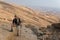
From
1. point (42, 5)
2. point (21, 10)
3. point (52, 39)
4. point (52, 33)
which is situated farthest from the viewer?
point (42, 5)

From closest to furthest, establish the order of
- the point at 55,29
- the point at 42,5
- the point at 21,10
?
the point at 55,29
the point at 21,10
the point at 42,5

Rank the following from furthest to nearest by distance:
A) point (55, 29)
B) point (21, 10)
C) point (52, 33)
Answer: point (21, 10)
point (55, 29)
point (52, 33)

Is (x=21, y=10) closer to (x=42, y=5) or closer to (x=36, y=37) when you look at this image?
(x=36, y=37)

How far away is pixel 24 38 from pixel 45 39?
1316 mm

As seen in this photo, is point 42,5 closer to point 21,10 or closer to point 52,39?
point 21,10

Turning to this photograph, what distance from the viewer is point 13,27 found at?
14.4 metres

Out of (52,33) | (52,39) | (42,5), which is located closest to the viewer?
(52,39)

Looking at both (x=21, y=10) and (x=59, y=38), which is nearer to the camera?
(x=59, y=38)

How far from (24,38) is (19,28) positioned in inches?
63.0

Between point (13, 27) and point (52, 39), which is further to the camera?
point (13, 27)

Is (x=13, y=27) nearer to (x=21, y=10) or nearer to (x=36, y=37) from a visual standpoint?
(x=36, y=37)

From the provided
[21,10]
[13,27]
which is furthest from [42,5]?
[13,27]

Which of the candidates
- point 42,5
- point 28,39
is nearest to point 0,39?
point 28,39

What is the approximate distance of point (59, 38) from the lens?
1221 cm
